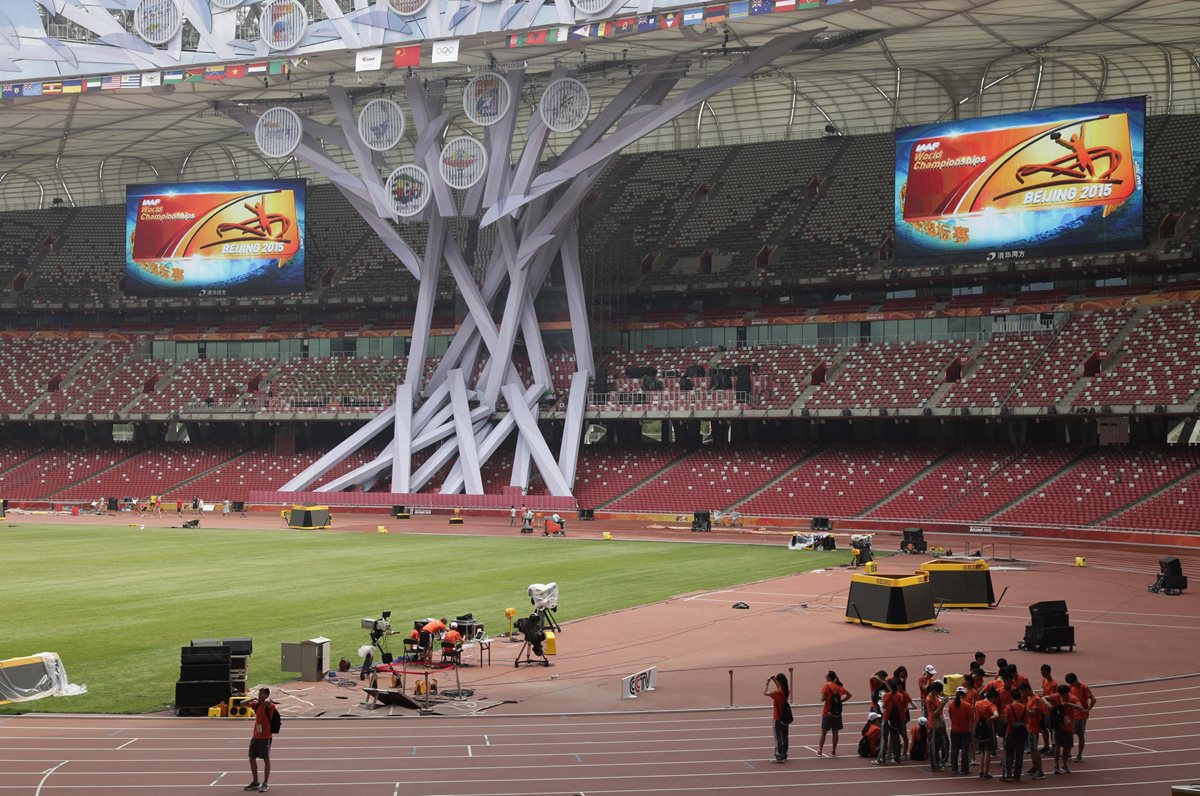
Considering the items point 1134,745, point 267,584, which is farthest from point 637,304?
point 1134,745

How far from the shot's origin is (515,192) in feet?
227

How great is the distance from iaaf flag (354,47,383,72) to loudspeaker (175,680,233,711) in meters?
45.3

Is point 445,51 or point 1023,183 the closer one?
point 445,51

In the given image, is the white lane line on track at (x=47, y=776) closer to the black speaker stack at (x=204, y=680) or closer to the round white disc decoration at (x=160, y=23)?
the black speaker stack at (x=204, y=680)

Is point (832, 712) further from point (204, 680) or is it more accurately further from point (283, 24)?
point (283, 24)

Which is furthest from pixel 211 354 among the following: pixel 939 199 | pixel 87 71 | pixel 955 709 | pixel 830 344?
pixel 955 709

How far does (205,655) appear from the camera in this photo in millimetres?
23391

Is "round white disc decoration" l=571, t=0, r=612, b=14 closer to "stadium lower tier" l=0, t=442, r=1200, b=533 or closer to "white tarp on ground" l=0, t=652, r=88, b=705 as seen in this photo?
"stadium lower tier" l=0, t=442, r=1200, b=533

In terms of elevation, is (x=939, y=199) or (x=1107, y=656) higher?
(x=939, y=199)

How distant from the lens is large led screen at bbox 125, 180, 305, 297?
87.0 meters

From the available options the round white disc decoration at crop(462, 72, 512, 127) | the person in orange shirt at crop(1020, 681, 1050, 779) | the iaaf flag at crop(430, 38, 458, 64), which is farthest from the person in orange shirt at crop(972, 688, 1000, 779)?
the round white disc decoration at crop(462, 72, 512, 127)

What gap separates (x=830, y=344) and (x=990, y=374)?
11307 millimetres

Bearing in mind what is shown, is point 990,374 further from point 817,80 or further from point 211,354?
point 211,354

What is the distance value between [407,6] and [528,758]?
48.6 metres
